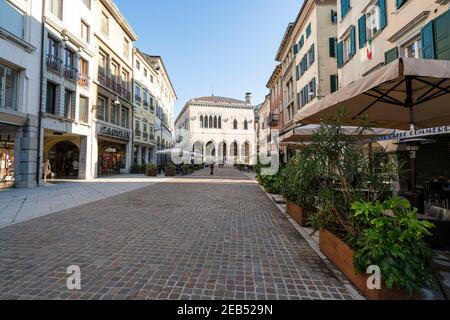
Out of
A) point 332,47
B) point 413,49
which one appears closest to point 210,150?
point 332,47

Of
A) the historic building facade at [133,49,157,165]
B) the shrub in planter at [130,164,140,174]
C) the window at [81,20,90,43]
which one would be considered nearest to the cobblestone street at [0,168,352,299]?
the window at [81,20,90,43]

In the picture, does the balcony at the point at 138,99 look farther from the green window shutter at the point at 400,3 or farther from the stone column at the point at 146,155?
the green window shutter at the point at 400,3

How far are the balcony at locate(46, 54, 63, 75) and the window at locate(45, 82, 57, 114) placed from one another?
88cm

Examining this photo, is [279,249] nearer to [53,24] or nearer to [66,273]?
[66,273]

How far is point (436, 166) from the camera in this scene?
9.99 metres

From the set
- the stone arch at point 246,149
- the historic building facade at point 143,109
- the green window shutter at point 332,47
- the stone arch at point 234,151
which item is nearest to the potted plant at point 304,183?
the green window shutter at point 332,47

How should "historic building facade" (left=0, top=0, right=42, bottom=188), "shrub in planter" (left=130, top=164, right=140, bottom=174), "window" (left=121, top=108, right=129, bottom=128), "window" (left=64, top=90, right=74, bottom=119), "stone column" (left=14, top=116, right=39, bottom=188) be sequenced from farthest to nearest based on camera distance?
"shrub in planter" (left=130, top=164, right=140, bottom=174) < "window" (left=121, top=108, right=129, bottom=128) < "window" (left=64, top=90, right=74, bottom=119) < "stone column" (left=14, top=116, right=39, bottom=188) < "historic building facade" (left=0, top=0, right=42, bottom=188)

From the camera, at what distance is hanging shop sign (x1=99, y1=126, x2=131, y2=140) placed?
2022cm

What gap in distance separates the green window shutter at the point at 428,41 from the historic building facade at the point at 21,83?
16.9m

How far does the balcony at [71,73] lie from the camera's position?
52.2 ft

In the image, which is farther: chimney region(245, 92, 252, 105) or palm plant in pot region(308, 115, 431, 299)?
chimney region(245, 92, 252, 105)

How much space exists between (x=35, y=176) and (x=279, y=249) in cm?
1440

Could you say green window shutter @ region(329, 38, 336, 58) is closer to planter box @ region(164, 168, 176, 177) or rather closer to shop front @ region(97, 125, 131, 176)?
planter box @ region(164, 168, 176, 177)

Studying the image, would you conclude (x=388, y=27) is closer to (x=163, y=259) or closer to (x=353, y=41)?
(x=353, y=41)
